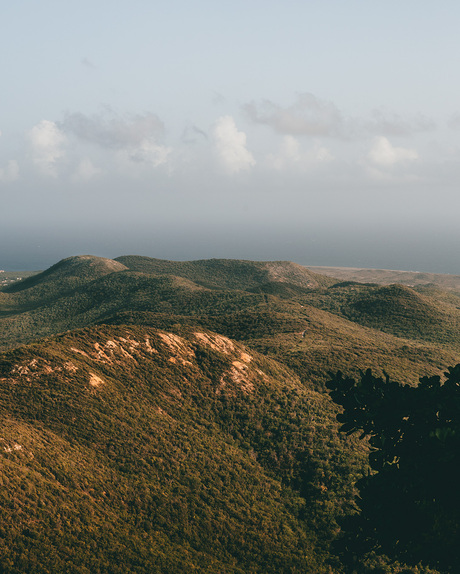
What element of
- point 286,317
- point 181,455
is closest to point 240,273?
point 286,317

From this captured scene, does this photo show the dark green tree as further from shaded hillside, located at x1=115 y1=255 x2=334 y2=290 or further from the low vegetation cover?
shaded hillside, located at x1=115 y1=255 x2=334 y2=290

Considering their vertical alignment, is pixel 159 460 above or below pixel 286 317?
below

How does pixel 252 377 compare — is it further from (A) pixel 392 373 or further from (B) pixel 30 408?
(B) pixel 30 408

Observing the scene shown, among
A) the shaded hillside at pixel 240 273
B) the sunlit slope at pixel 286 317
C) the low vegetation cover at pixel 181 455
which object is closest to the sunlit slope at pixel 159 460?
the low vegetation cover at pixel 181 455

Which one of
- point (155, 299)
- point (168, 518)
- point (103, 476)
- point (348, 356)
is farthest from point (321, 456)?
point (155, 299)

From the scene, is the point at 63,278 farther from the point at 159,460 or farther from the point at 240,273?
the point at 159,460

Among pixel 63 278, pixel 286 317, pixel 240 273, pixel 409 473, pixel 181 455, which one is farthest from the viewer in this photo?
pixel 240 273

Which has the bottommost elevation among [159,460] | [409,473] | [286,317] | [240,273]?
[159,460]

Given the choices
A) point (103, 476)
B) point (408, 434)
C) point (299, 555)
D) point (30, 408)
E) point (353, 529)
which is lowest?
point (299, 555)
